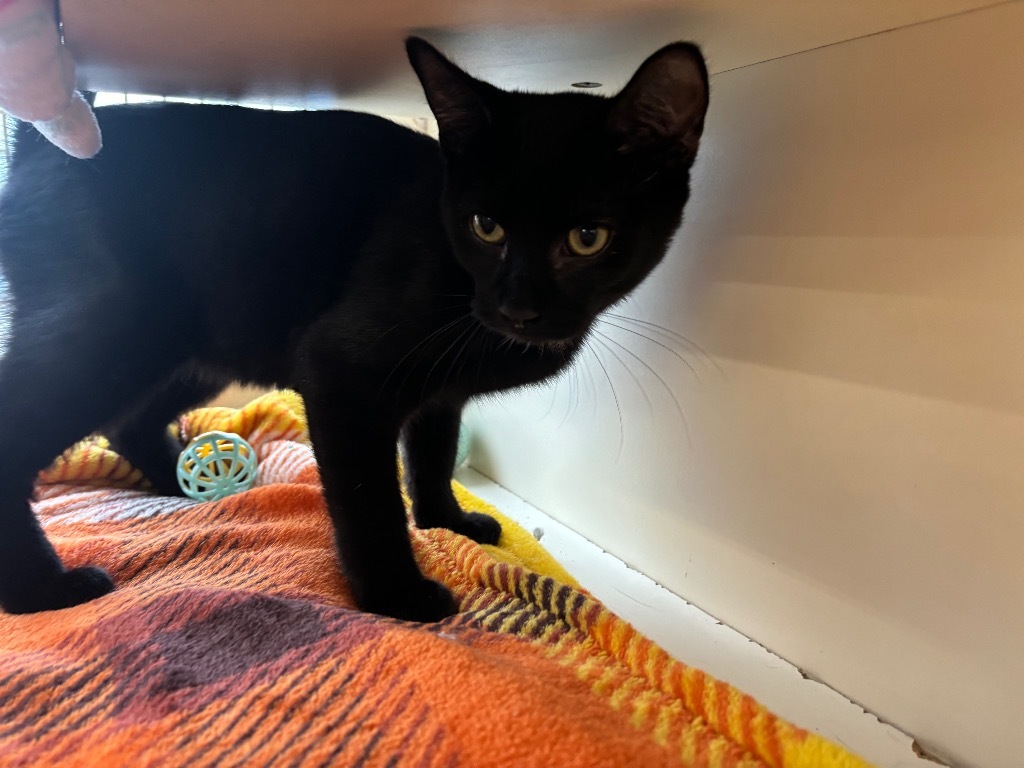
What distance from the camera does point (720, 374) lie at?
906 millimetres

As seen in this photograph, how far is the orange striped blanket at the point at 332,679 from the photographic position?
0.53 m

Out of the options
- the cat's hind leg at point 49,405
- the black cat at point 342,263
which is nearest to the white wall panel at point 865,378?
the black cat at point 342,263

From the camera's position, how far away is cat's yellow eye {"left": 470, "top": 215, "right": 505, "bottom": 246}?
2.52 feet

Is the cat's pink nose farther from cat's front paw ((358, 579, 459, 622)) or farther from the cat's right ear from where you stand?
cat's front paw ((358, 579, 459, 622))

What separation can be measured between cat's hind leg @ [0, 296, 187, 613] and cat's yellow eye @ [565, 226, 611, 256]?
0.53m

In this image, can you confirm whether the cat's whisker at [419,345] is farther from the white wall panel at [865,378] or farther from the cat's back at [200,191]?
the white wall panel at [865,378]

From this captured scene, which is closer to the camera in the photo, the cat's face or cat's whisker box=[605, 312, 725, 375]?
the cat's face

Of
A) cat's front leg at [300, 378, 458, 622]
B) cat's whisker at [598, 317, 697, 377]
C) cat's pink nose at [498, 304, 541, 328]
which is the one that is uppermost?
cat's pink nose at [498, 304, 541, 328]

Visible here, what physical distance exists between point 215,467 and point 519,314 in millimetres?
773

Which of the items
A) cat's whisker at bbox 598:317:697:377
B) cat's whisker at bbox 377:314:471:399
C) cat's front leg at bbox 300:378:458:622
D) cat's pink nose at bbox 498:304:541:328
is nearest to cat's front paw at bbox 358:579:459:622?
cat's front leg at bbox 300:378:458:622

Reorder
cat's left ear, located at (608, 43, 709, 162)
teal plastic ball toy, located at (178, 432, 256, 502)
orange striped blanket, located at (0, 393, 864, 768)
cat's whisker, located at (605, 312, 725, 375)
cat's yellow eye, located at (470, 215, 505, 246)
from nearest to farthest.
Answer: orange striped blanket, located at (0, 393, 864, 768), cat's left ear, located at (608, 43, 709, 162), cat's yellow eye, located at (470, 215, 505, 246), cat's whisker, located at (605, 312, 725, 375), teal plastic ball toy, located at (178, 432, 256, 502)

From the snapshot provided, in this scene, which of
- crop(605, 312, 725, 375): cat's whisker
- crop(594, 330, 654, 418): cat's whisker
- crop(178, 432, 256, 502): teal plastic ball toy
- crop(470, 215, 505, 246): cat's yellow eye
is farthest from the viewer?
crop(178, 432, 256, 502): teal plastic ball toy

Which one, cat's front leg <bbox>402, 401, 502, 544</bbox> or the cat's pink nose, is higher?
the cat's pink nose

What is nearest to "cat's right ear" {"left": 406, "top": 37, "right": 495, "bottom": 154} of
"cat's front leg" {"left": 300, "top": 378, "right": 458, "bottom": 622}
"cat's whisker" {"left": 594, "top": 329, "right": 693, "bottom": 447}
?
"cat's front leg" {"left": 300, "top": 378, "right": 458, "bottom": 622}
